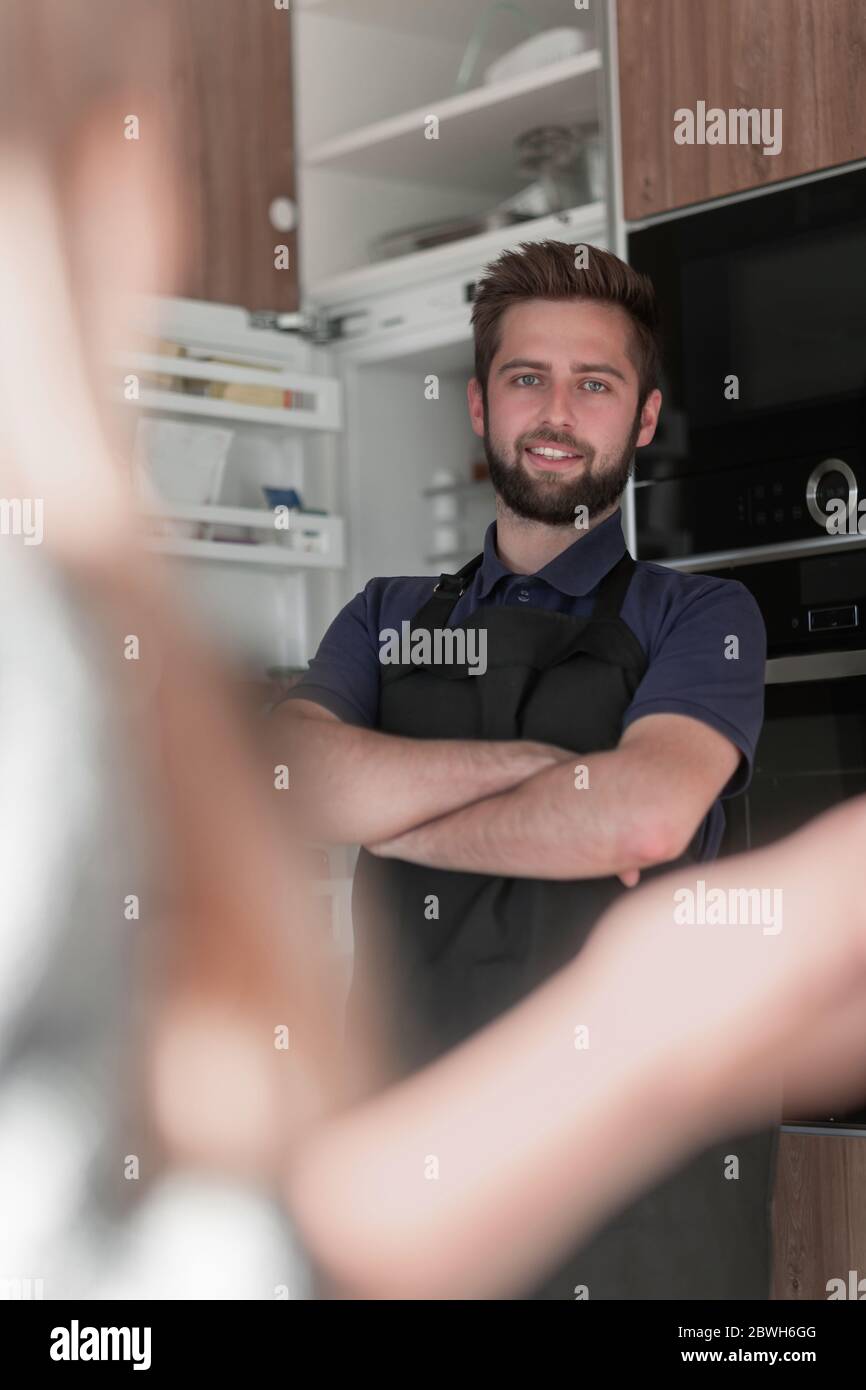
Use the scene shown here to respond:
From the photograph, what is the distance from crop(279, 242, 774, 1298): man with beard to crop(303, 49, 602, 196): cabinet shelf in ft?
2.63

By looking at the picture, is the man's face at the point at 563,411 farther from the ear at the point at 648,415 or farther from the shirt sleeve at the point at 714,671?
the shirt sleeve at the point at 714,671

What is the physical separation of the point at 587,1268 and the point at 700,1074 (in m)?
0.23

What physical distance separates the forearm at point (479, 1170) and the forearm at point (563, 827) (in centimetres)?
13

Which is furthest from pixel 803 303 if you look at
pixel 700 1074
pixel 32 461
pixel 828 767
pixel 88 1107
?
pixel 88 1107

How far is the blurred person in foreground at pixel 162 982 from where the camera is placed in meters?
1.14

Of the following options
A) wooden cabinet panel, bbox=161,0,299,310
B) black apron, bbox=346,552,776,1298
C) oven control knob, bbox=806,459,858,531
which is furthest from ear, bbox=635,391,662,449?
wooden cabinet panel, bbox=161,0,299,310

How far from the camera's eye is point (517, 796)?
128 cm

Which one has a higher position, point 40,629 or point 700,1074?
point 40,629

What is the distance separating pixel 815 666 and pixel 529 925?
601 millimetres

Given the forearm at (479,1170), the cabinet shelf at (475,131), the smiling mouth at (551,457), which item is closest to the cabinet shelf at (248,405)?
the cabinet shelf at (475,131)

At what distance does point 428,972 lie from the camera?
4.48 ft

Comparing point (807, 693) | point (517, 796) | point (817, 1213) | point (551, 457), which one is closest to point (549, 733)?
point (517, 796)

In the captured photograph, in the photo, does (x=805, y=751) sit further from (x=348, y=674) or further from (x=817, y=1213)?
(x=348, y=674)
